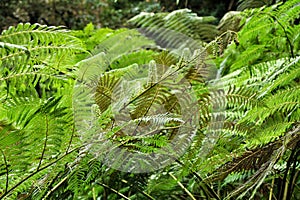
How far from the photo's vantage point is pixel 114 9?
6.65 metres

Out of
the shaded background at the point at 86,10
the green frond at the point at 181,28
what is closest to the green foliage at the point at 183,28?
the green frond at the point at 181,28

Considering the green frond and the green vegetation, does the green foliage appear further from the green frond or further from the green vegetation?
the green vegetation

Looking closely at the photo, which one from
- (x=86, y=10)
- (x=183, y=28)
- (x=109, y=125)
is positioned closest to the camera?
(x=109, y=125)

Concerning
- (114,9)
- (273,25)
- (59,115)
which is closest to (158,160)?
(59,115)

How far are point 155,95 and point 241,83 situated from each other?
490 millimetres

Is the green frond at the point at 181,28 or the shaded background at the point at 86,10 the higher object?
the green frond at the point at 181,28

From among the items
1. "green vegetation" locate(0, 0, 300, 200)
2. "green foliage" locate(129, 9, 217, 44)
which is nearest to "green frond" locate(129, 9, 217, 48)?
"green foliage" locate(129, 9, 217, 44)

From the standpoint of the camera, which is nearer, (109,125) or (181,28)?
(109,125)

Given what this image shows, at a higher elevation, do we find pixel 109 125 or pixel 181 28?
pixel 109 125

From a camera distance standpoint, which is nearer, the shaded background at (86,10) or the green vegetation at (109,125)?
the green vegetation at (109,125)

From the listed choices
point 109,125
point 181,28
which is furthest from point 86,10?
point 109,125

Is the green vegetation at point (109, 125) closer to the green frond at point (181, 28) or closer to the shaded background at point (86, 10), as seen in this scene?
the green frond at point (181, 28)

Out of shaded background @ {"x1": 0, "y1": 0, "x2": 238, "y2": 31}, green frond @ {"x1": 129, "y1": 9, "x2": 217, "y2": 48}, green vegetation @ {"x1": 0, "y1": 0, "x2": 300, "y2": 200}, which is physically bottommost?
shaded background @ {"x1": 0, "y1": 0, "x2": 238, "y2": 31}

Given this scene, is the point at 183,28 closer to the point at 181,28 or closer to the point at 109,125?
the point at 181,28
